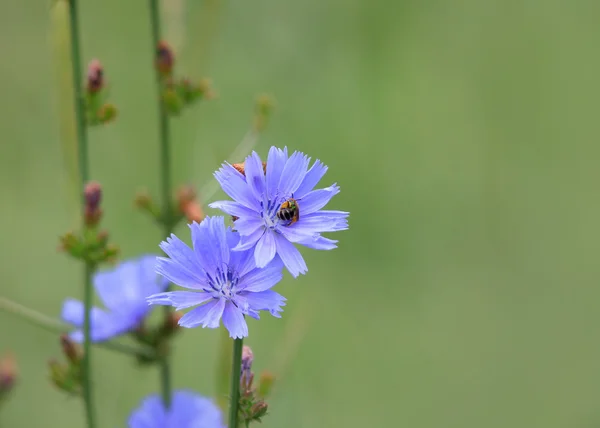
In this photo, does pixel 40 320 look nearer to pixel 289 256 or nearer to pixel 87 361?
pixel 87 361

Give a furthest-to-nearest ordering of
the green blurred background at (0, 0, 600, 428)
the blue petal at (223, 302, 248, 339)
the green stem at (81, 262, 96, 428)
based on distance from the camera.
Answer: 1. the green blurred background at (0, 0, 600, 428)
2. the green stem at (81, 262, 96, 428)
3. the blue petal at (223, 302, 248, 339)

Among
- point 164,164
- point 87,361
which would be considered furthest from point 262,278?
point 164,164

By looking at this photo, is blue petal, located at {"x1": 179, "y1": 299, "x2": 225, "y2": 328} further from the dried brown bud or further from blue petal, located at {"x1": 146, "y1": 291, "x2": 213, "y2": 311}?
the dried brown bud

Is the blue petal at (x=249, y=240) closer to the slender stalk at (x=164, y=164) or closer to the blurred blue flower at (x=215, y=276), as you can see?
the blurred blue flower at (x=215, y=276)

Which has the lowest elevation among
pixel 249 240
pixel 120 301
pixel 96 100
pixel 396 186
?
pixel 249 240

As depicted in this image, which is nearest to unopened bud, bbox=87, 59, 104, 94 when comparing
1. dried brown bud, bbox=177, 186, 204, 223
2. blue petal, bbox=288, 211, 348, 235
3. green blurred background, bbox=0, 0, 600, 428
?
dried brown bud, bbox=177, 186, 204, 223

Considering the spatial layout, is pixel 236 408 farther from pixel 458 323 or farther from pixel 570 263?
pixel 570 263

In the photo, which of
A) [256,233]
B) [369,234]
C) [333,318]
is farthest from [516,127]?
[256,233]
